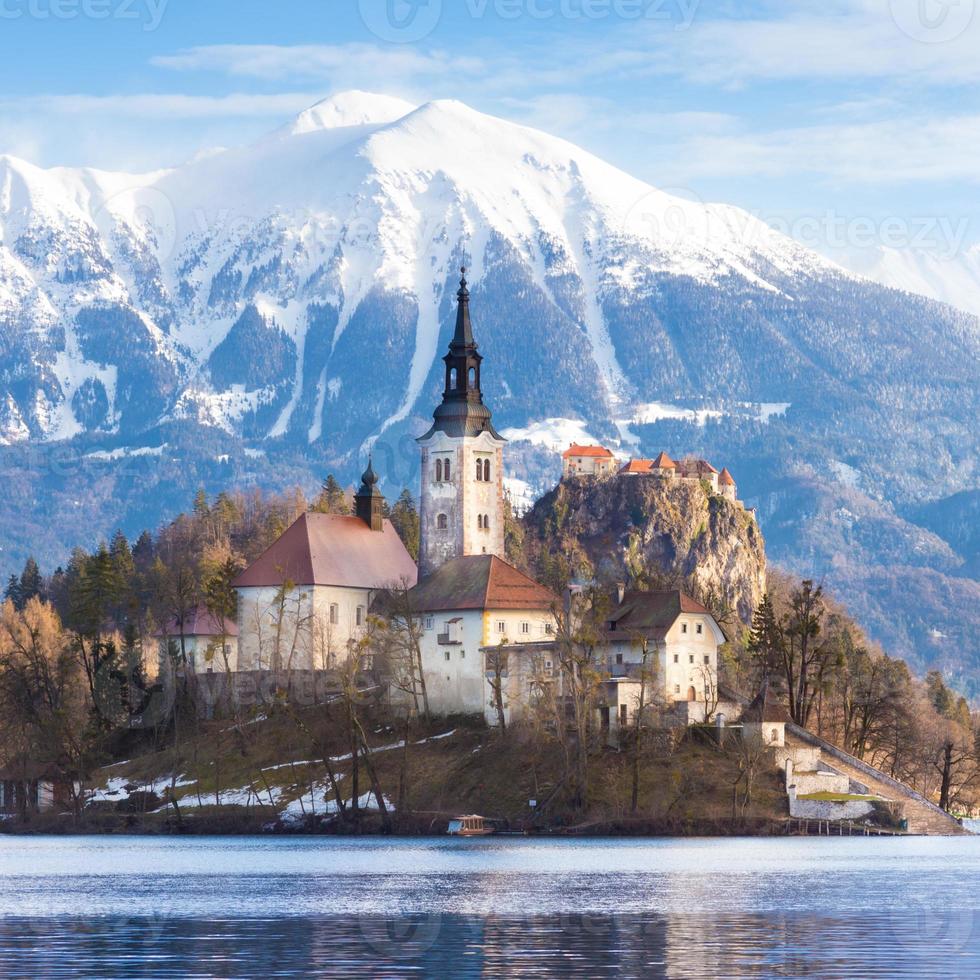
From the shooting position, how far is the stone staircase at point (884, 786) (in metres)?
142

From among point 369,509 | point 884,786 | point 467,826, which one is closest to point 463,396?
point 369,509

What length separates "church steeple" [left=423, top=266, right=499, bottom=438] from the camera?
593 ft

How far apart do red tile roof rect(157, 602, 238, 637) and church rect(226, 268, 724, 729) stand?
4766 millimetres

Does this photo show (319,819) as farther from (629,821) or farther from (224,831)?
(629,821)

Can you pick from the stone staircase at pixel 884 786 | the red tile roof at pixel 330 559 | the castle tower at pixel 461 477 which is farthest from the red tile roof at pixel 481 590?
the stone staircase at pixel 884 786

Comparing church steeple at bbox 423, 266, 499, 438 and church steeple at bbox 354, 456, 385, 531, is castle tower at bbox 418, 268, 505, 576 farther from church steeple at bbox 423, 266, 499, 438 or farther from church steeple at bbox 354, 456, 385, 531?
church steeple at bbox 354, 456, 385, 531

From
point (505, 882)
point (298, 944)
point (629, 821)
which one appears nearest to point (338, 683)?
point (629, 821)

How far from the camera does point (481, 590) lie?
527 ft

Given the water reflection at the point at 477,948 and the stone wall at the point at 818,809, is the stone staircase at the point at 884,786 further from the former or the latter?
the water reflection at the point at 477,948

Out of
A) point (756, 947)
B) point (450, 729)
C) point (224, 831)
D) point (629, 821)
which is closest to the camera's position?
point (756, 947)

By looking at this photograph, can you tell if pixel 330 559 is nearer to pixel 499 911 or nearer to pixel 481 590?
pixel 481 590

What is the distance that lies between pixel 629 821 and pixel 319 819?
20.6 metres

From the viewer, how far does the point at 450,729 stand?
155 m

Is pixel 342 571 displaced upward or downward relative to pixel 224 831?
upward
